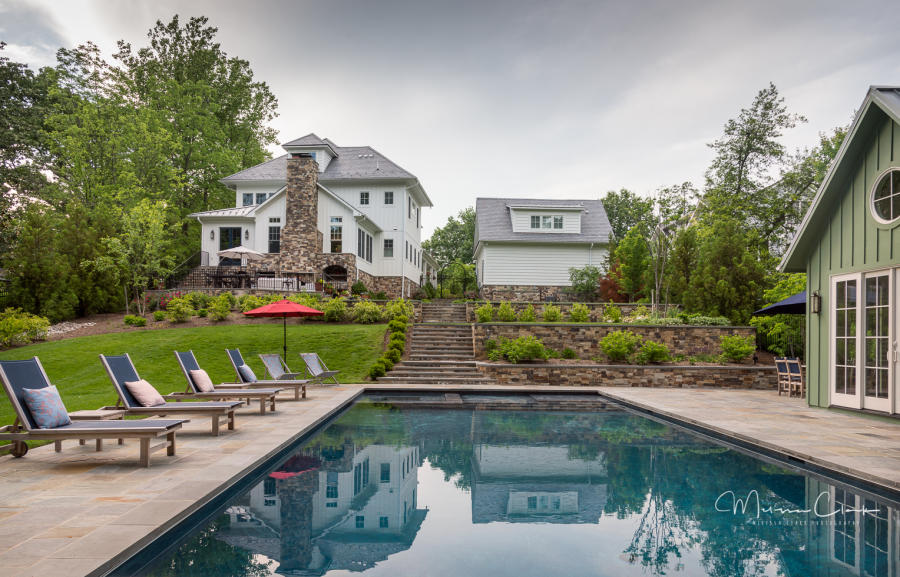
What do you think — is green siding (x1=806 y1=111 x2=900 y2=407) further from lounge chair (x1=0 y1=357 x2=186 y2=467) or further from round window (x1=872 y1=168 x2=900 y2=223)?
lounge chair (x1=0 y1=357 x2=186 y2=467)

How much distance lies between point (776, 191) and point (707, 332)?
44.3 ft

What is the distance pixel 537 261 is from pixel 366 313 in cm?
1149

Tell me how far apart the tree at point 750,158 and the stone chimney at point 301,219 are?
1992 centimetres

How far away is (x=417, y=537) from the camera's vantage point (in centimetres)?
445

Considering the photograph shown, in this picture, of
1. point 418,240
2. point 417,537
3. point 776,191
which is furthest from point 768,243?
point 417,537

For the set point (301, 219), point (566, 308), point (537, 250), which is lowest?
point (566, 308)

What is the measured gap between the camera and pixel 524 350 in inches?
624

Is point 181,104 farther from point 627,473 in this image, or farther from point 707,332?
point 627,473

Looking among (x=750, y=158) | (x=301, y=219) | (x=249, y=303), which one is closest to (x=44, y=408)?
(x=249, y=303)

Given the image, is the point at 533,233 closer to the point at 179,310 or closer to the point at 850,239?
the point at 179,310

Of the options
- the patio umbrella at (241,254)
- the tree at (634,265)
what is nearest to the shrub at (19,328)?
the patio umbrella at (241,254)

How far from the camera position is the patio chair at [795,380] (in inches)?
537

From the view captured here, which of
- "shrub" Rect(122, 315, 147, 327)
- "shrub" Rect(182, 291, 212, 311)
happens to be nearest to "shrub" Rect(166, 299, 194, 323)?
"shrub" Rect(182, 291, 212, 311)

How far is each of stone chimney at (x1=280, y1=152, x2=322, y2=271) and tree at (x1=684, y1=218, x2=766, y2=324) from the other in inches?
696
